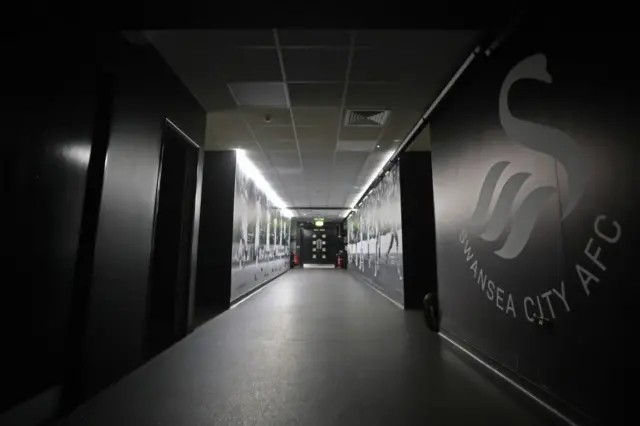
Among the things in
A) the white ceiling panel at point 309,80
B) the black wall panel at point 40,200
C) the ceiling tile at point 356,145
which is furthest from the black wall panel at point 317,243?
the black wall panel at point 40,200

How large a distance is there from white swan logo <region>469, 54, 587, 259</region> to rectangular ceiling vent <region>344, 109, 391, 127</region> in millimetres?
1973

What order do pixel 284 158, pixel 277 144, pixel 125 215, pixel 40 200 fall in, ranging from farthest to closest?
pixel 284 158
pixel 277 144
pixel 125 215
pixel 40 200

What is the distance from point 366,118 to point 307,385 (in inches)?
144

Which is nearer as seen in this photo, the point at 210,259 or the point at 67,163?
the point at 67,163

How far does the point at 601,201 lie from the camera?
1.66 meters

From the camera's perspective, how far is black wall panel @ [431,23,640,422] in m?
1.56

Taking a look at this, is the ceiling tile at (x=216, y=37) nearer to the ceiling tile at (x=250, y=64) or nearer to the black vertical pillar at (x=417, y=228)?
the ceiling tile at (x=250, y=64)

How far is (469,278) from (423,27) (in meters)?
2.43

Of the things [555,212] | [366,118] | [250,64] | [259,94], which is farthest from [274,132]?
[555,212]

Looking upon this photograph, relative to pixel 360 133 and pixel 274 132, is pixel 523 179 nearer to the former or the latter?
pixel 360 133

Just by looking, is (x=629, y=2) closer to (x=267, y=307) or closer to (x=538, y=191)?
(x=538, y=191)

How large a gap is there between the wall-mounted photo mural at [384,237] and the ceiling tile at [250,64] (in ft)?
12.1

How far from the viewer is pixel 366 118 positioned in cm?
452

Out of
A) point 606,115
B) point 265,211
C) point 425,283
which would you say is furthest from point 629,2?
point 265,211
